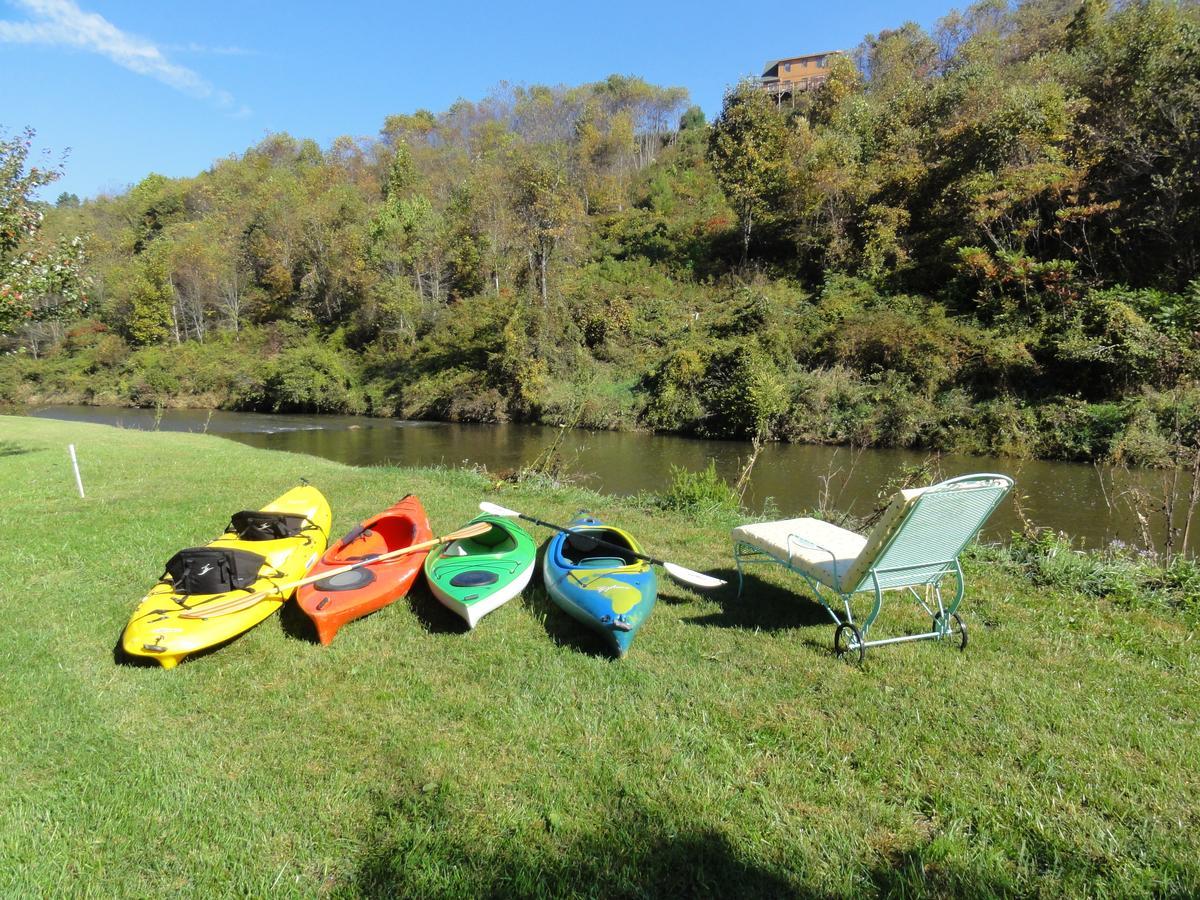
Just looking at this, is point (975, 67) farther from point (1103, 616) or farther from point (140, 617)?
point (140, 617)

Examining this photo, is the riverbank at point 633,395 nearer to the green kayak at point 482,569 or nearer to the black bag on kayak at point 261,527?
the green kayak at point 482,569

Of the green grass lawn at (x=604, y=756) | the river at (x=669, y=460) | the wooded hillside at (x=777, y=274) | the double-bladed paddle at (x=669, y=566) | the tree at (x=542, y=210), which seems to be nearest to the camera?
the green grass lawn at (x=604, y=756)

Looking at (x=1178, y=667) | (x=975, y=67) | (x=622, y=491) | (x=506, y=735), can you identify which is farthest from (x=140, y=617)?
(x=975, y=67)

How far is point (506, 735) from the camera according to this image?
3248mm

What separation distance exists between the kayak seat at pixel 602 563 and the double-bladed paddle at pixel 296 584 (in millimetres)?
1063

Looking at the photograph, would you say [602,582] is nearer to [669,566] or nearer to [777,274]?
[669,566]

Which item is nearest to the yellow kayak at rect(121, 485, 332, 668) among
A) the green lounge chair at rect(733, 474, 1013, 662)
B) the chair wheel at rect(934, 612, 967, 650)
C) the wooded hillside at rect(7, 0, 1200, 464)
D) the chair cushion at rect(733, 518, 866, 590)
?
the chair cushion at rect(733, 518, 866, 590)

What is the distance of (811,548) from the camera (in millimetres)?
4609

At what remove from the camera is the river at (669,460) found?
36.4 feet

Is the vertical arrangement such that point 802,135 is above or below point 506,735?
above

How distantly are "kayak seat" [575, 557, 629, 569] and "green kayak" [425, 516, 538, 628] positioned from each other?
46 centimetres

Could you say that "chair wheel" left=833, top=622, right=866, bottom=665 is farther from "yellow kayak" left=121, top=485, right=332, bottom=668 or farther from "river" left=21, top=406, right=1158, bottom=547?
"river" left=21, top=406, right=1158, bottom=547

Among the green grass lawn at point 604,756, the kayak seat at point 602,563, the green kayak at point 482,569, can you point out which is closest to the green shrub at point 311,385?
the green kayak at point 482,569

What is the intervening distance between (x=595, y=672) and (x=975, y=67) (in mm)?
33015
